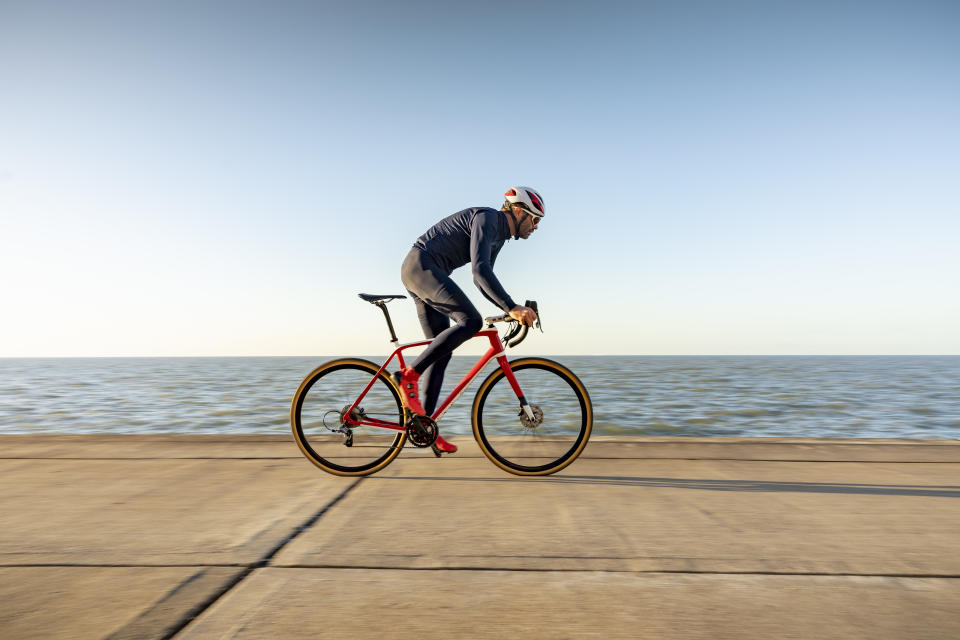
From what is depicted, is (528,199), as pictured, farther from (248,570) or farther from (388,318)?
(248,570)

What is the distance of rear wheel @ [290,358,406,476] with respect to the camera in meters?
4.15

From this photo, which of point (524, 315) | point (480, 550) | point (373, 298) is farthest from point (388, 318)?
point (480, 550)

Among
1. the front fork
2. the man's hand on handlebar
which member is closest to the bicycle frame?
the front fork

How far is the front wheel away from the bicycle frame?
3 centimetres

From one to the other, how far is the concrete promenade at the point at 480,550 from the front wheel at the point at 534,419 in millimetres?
146

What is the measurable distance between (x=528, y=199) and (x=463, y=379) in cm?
124

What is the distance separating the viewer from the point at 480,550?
8.73ft

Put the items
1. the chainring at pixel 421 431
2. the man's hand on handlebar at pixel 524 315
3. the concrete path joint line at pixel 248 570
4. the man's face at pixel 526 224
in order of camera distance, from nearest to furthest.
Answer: the concrete path joint line at pixel 248 570
the man's hand on handlebar at pixel 524 315
the chainring at pixel 421 431
the man's face at pixel 526 224

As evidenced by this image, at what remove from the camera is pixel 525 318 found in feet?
13.0

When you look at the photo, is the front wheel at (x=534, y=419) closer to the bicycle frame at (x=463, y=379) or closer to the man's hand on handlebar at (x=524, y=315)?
the bicycle frame at (x=463, y=379)

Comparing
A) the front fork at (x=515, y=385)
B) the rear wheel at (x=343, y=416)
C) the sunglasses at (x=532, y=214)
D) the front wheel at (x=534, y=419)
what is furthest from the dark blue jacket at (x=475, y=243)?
the rear wheel at (x=343, y=416)

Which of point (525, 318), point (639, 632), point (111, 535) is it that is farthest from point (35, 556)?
point (525, 318)

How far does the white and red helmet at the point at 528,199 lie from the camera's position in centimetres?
414

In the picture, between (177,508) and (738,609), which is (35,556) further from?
(738,609)
